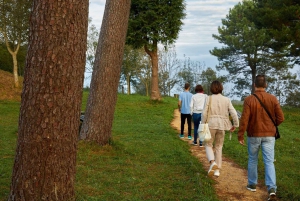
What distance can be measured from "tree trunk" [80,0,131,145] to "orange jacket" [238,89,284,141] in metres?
3.67

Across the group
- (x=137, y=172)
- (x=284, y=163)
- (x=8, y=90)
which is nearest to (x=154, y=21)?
(x=8, y=90)

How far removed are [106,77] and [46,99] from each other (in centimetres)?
449

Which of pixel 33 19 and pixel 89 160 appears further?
pixel 89 160

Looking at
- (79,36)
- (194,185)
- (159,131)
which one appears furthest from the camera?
(159,131)

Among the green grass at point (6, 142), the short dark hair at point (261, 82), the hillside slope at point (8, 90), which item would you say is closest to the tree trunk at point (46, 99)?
the green grass at point (6, 142)

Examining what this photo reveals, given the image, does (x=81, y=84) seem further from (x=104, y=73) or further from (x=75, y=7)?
(x=104, y=73)

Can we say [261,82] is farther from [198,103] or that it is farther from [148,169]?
[198,103]

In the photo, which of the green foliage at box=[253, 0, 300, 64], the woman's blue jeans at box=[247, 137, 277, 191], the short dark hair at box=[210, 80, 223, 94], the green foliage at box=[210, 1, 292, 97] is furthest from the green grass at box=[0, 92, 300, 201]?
the green foliage at box=[210, 1, 292, 97]

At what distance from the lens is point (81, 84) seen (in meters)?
4.27

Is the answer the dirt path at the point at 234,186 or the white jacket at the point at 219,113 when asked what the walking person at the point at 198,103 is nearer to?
the dirt path at the point at 234,186

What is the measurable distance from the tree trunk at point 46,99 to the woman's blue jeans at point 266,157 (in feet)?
10.6

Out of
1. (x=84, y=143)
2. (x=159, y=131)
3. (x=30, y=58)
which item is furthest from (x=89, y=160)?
(x=159, y=131)

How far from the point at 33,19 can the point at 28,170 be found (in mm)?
1723

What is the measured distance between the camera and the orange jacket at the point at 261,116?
5574mm
